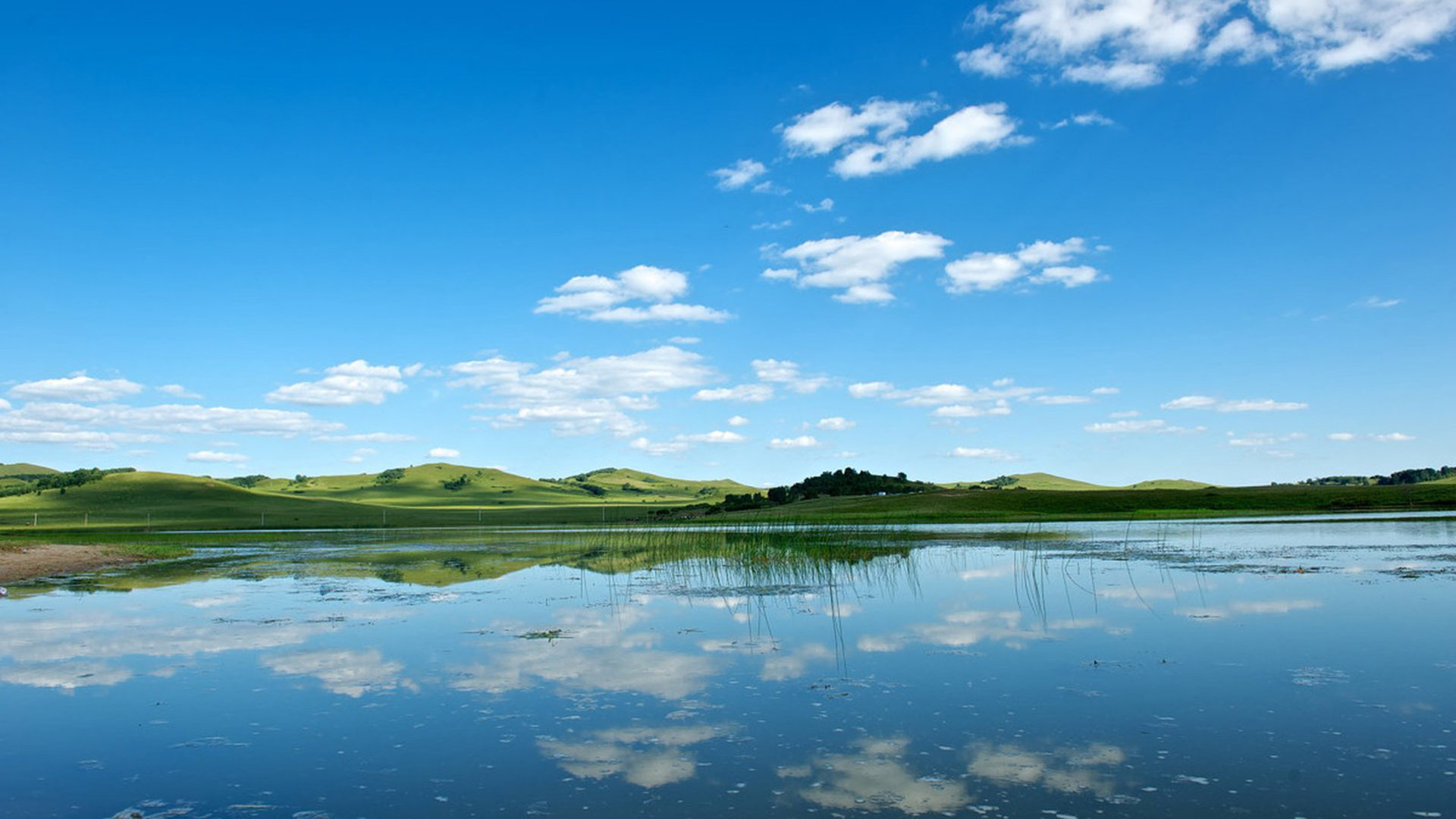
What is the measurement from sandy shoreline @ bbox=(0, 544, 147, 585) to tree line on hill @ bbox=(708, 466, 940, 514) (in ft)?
201

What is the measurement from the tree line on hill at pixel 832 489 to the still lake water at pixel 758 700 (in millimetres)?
78692

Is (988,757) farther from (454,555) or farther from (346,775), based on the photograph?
(454,555)

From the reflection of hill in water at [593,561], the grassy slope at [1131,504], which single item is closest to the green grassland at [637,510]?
the grassy slope at [1131,504]

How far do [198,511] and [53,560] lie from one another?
98.6 m

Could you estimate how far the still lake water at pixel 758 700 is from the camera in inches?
304

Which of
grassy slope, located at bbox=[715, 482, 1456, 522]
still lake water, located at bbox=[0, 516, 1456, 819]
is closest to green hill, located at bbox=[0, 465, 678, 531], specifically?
grassy slope, located at bbox=[715, 482, 1456, 522]

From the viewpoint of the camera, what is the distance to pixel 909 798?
7453mm

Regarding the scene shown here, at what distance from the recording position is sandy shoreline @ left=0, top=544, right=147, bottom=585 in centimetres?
3273

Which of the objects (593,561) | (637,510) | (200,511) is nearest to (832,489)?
(637,510)

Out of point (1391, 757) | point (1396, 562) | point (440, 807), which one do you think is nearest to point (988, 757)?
point (1391, 757)

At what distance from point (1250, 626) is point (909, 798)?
35.0ft

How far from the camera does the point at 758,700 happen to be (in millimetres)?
10984

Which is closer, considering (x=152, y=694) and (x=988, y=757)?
(x=988, y=757)

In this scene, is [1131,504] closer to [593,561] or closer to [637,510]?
[593,561]
